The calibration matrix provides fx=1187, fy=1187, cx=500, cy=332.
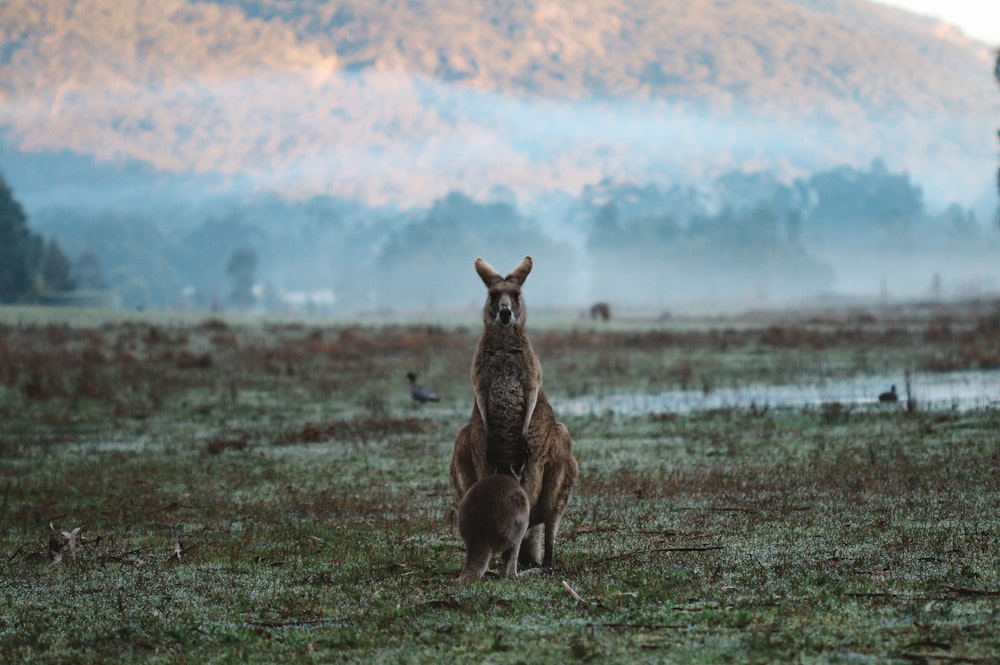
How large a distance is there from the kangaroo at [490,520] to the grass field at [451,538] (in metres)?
0.35

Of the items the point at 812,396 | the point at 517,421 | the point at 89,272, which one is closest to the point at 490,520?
the point at 517,421

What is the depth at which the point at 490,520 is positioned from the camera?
920 centimetres

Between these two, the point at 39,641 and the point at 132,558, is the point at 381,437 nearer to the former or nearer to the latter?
the point at 132,558

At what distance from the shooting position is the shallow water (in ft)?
85.9

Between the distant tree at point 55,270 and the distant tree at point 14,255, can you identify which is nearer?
the distant tree at point 14,255

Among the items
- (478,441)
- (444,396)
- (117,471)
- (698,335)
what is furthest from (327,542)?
(698,335)

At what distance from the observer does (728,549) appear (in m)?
10.7

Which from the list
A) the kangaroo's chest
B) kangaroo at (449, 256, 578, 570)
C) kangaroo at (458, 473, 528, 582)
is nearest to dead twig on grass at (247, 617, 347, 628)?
kangaroo at (458, 473, 528, 582)

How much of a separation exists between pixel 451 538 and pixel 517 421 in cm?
257

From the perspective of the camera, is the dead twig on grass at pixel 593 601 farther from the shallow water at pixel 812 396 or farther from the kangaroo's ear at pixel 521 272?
the shallow water at pixel 812 396

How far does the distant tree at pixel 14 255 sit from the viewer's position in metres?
114

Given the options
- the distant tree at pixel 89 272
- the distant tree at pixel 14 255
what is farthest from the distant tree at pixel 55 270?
the distant tree at pixel 89 272

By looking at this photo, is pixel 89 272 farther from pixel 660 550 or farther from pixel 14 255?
pixel 660 550

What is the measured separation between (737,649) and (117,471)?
13.2m
